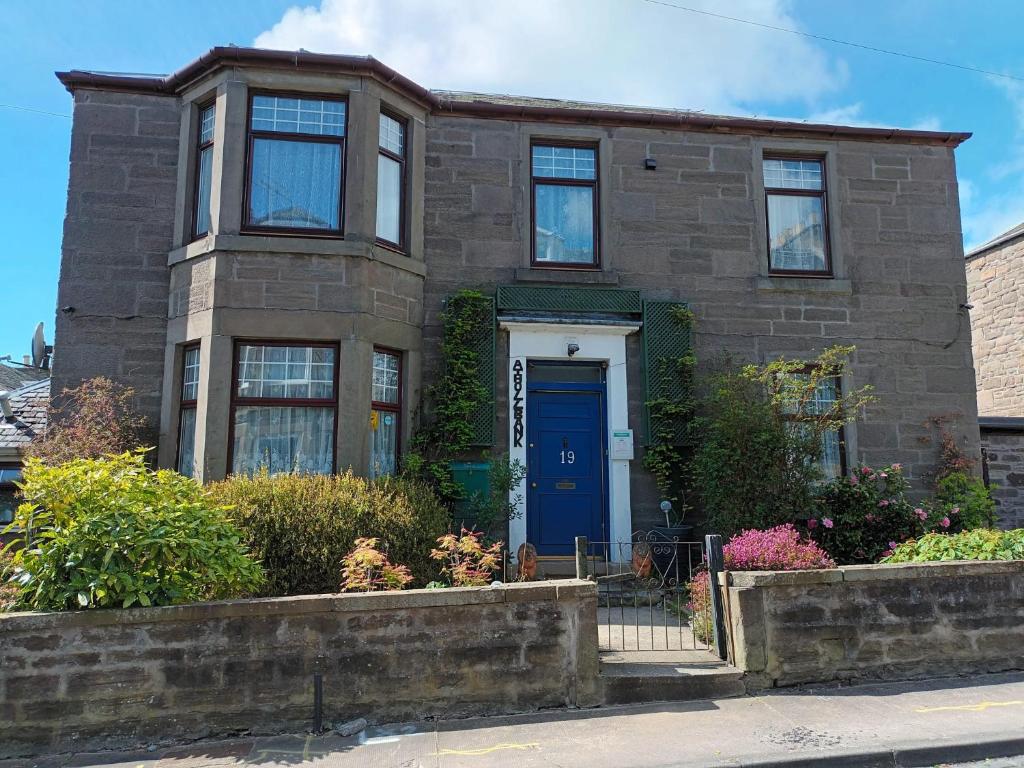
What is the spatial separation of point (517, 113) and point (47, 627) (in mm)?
7722

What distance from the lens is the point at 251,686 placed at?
16.2 ft

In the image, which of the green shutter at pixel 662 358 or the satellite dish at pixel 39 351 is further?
the satellite dish at pixel 39 351

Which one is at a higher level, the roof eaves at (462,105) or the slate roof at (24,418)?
the roof eaves at (462,105)

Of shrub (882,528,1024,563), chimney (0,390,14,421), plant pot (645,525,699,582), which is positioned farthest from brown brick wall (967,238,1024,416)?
chimney (0,390,14,421)

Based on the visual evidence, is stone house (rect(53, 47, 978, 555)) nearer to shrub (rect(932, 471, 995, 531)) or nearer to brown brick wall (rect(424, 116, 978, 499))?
brown brick wall (rect(424, 116, 978, 499))

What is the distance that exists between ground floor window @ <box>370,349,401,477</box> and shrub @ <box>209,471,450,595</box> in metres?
1.50

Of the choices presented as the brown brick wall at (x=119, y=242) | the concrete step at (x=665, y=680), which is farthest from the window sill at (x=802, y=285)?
the brown brick wall at (x=119, y=242)

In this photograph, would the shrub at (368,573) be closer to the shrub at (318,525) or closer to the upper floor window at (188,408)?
the shrub at (318,525)

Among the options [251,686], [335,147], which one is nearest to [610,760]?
[251,686]

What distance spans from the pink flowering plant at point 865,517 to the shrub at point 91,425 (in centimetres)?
762

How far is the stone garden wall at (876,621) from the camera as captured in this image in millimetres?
5637

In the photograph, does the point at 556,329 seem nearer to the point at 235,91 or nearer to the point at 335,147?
the point at 335,147

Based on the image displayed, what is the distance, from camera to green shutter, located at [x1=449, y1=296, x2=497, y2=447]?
29.2ft

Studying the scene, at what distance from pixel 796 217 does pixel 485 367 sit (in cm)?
491
